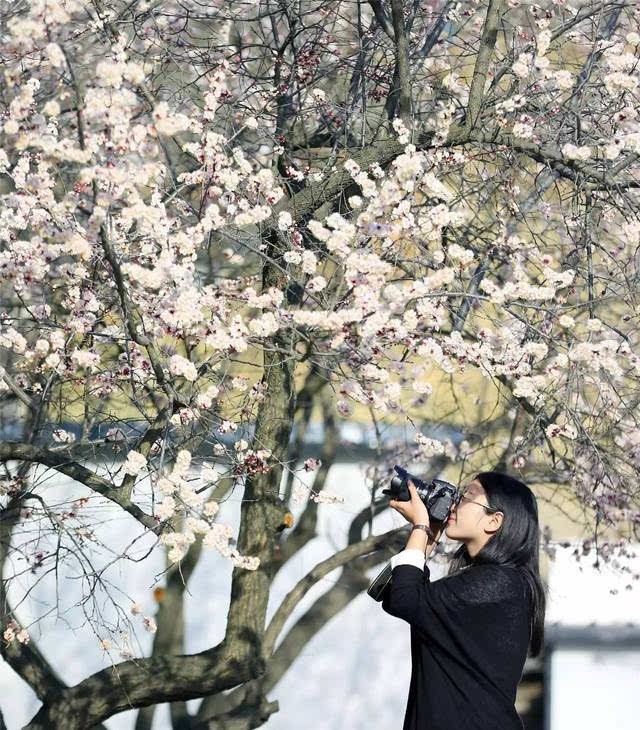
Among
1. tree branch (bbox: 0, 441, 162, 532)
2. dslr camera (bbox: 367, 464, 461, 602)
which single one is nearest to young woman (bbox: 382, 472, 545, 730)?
dslr camera (bbox: 367, 464, 461, 602)

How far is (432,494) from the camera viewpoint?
265 centimetres

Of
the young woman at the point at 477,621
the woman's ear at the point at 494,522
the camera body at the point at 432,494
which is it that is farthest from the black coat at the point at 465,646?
the camera body at the point at 432,494

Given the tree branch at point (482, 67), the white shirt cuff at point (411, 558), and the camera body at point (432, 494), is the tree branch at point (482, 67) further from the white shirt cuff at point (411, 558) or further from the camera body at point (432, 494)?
the white shirt cuff at point (411, 558)

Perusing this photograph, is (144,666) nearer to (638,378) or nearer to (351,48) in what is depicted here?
(638,378)

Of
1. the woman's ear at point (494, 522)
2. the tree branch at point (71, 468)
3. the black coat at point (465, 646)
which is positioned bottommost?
the black coat at point (465, 646)

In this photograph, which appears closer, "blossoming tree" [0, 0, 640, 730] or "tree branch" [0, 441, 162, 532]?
"blossoming tree" [0, 0, 640, 730]

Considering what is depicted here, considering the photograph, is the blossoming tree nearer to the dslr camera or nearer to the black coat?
the dslr camera

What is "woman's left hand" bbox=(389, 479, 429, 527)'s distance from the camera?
8.52ft

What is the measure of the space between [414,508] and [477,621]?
1.06 feet

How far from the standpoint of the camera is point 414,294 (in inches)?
153

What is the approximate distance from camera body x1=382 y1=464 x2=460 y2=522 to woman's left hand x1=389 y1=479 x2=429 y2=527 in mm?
12

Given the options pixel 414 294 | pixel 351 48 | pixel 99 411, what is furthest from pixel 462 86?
pixel 99 411

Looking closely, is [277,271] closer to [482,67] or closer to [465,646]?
[482,67]

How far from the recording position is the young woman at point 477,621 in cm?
239
